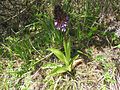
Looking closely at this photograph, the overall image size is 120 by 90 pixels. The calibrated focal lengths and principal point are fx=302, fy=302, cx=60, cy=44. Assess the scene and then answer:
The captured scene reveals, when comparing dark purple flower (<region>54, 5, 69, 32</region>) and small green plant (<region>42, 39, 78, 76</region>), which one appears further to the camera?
small green plant (<region>42, 39, 78, 76</region>)

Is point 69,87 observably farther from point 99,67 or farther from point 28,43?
point 28,43

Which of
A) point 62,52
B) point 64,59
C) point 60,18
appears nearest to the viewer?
point 60,18

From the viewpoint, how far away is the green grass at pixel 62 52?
8.37ft

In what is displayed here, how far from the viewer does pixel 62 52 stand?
2697 millimetres

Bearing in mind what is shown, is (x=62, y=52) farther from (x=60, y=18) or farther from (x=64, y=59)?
(x=60, y=18)

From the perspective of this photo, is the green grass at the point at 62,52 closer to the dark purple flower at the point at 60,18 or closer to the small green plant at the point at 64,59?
the small green plant at the point at 64,59

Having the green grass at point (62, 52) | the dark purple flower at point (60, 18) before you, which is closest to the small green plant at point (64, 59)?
the green grass at point (62, 52)

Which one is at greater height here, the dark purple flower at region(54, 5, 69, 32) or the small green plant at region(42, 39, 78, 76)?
the dark purple flower at region(54, 5, 69, 32)

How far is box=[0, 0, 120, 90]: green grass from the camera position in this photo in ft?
8.37

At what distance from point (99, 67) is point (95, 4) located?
0.65 metres

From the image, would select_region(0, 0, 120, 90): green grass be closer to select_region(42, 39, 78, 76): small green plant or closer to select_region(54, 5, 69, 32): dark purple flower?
select_region(42, 39, 78, 76): small green plant

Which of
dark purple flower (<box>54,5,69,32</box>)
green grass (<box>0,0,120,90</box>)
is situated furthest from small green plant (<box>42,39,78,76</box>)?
dark purple flower (<box>54,5,69,32</box>)

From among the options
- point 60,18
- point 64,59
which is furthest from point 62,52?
point 60,18

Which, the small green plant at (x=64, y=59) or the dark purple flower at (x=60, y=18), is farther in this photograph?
the small green plant at (x=64, y=59)
